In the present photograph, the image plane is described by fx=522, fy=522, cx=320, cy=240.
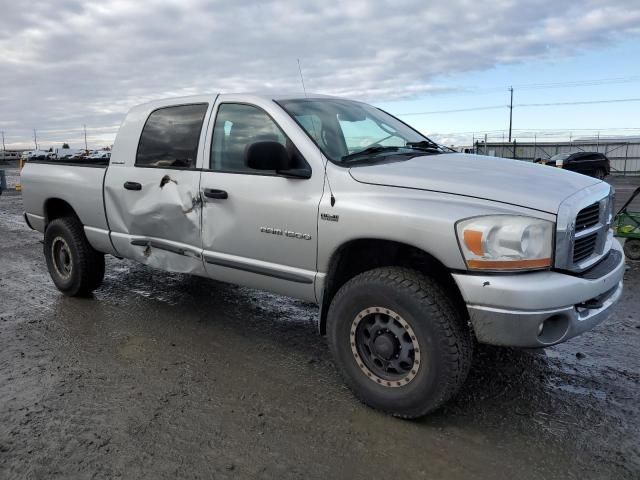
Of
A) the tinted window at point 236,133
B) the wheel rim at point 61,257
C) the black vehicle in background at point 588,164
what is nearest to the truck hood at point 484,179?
the tinted window at point 236,133

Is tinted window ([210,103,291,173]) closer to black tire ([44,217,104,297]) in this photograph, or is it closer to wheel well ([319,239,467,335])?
wheel well ([319,239,467,335])

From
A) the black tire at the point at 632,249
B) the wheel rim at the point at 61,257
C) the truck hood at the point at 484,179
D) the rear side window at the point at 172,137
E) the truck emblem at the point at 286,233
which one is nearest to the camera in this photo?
the truck hood at the point at 484,179

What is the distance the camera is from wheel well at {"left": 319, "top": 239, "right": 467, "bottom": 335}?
305 cm

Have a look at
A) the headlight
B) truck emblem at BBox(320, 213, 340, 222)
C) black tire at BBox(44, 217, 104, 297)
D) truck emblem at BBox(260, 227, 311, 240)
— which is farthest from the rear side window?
the headlight

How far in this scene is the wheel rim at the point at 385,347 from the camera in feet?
9.63

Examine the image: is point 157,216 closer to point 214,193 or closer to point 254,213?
point 214,193

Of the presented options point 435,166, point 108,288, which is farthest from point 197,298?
point 435,166

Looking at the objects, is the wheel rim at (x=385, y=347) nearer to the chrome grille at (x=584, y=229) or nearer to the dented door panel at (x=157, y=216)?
the chrome grille at (x=584, y=229)

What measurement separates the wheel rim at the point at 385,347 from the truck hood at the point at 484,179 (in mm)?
764

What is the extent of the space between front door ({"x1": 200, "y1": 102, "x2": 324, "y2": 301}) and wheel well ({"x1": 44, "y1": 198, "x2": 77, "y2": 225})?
7.77 ft

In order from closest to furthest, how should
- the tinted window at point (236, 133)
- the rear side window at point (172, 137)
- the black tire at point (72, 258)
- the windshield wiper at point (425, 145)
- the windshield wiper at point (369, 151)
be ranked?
the windshield wiper at point (369, 151)
the tinted window at point (236, 133)
the windshield wiper at point (425, 145)
the rear side window at point (172, 137)
the black tire at point (72, 258)

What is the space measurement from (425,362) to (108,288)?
4.21 metres

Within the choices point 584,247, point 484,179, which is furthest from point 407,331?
point 584,247

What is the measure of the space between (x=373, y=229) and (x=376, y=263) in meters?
0.45
